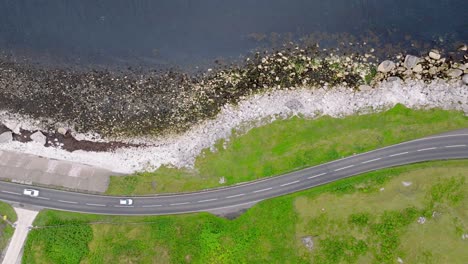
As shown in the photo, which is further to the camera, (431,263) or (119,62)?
(119,62)

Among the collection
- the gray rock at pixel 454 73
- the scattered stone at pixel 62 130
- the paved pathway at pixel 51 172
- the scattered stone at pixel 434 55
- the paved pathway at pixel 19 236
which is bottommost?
the paved pathway at pixel 19 236

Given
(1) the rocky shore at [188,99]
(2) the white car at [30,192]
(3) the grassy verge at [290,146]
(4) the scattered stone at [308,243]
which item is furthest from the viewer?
(1) the rocky shore at [188,99]

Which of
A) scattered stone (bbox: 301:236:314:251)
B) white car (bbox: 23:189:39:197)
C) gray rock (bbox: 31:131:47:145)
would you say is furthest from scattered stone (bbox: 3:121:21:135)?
scattered stone (bbox: 301:236:314:251)

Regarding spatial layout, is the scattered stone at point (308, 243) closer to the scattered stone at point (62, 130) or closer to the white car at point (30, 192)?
the scattered stone at point (62, 130)

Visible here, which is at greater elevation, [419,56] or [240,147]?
[419,56]

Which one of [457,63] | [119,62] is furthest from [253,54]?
[457,63]

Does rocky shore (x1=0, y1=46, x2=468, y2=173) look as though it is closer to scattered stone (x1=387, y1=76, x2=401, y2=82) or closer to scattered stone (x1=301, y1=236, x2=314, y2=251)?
scattered stone (x1=387, y1=76, x2=401, y2=82)

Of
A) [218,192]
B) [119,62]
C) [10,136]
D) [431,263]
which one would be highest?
[119,62]

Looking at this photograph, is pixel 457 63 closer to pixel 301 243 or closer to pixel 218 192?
pixel 301 243

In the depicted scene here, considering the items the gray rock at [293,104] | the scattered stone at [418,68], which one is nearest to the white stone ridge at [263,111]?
the gray rock at [293,104]

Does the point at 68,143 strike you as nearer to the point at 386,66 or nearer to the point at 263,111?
the point at 263,111
